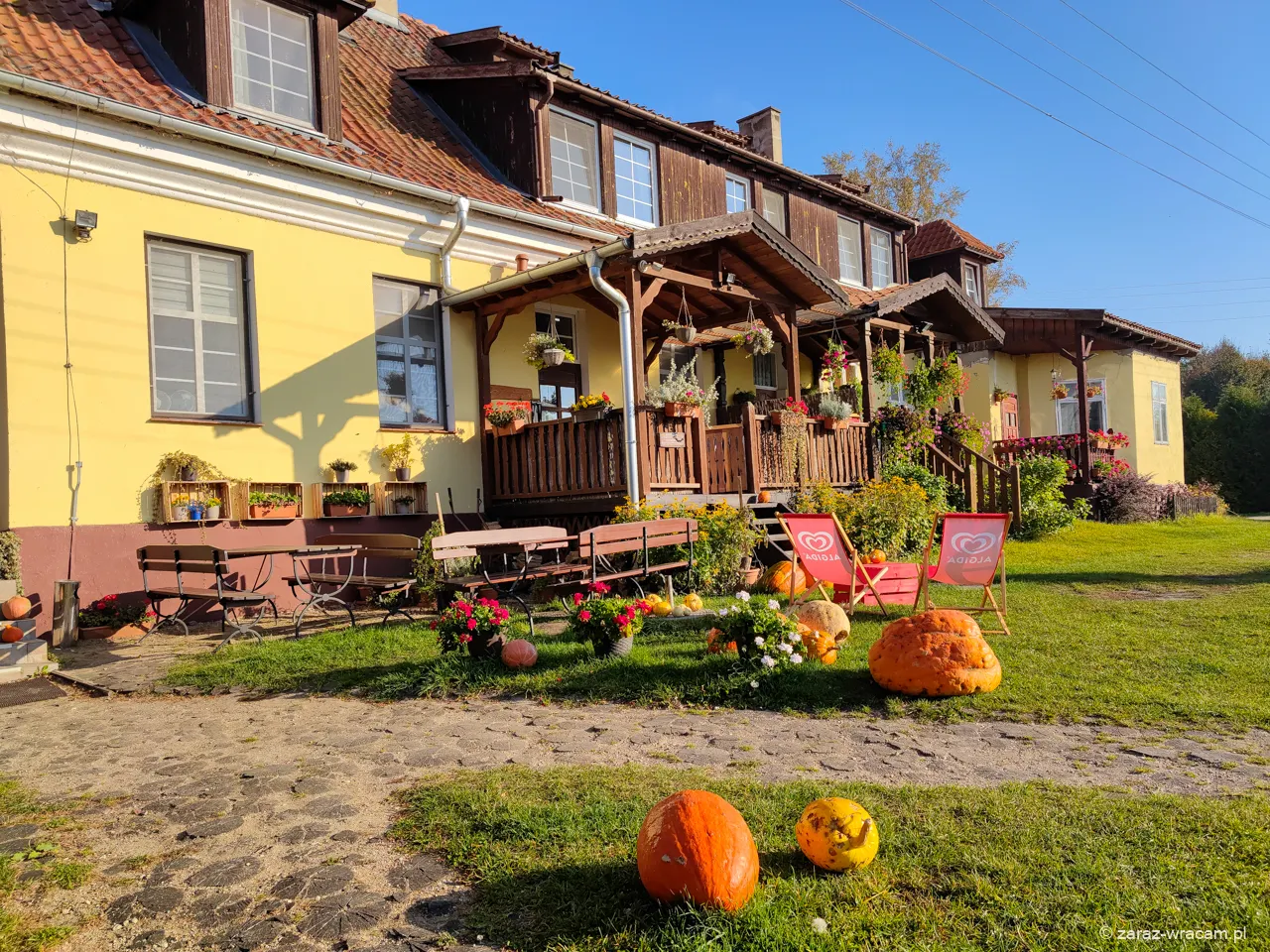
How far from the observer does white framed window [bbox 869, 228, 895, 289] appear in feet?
66.6

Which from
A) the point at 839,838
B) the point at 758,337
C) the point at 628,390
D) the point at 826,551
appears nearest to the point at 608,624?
the point at 826,551

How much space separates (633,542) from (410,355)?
4.85m

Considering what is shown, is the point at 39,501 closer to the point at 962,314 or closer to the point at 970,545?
the point at 970,545

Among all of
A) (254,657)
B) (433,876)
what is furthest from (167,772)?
(254,657)

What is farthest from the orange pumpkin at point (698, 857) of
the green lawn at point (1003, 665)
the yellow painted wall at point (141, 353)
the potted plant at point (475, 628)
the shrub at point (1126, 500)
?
the shrub at point (1126, 500)

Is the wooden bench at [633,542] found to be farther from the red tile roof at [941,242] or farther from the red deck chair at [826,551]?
the red tile roof at [941,242]

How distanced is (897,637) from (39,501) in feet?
25.3

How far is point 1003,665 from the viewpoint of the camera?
237 inches

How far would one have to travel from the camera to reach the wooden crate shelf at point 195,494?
901cm

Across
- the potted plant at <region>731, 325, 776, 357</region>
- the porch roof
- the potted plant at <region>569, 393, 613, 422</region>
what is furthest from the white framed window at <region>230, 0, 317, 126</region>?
the potted plant at <region>731, 325, 776, 357</region>

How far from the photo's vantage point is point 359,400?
35.8 ft

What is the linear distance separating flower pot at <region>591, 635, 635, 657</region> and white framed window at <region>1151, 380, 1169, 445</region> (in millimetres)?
22142

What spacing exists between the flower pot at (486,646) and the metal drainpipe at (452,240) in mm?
6582

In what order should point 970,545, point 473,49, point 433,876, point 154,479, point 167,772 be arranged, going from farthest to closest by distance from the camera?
point 473,49 < point 154,479 < point 970,545 < point 167,772 < point 433,876
